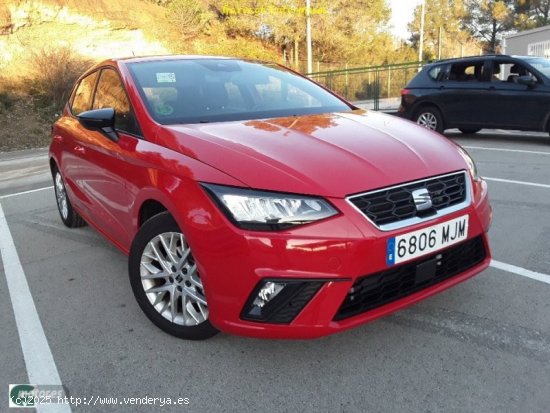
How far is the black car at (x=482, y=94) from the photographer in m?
8.75

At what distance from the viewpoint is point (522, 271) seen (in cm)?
352

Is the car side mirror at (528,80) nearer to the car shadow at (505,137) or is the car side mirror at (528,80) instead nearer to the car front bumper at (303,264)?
the car shadow at (505,137)

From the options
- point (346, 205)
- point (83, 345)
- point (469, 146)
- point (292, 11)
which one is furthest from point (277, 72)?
point (292, 11)

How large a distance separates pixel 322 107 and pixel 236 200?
1.58m

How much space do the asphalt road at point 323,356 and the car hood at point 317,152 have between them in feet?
2.88

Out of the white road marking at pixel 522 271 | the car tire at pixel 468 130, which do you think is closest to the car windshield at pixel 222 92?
the white road marking at pixel 522 271

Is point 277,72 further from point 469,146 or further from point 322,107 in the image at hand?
point 469,146

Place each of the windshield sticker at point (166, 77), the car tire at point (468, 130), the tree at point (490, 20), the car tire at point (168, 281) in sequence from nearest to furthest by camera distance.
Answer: the car tire at point (168, 281) → the windshield sticker at point (166, 77) → the car tire at point (468, 130) → the tree at point (490, 20)

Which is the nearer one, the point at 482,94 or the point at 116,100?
the point at 116,100

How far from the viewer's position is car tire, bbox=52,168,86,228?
490 cm
